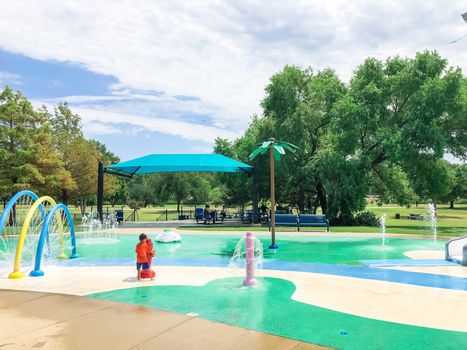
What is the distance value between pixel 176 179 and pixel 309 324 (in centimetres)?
5300

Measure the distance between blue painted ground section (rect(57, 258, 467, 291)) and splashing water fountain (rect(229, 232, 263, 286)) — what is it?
0.91ft

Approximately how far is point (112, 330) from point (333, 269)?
23.1 feet

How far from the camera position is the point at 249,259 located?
916 centimetres

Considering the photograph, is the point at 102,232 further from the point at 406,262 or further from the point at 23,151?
the point at 406,262

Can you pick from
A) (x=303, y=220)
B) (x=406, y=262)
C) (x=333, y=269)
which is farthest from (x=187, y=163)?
(x=406, y=262)

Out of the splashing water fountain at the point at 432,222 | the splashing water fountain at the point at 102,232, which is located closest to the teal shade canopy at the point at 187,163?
the splashing water fountain at the point at 102,232

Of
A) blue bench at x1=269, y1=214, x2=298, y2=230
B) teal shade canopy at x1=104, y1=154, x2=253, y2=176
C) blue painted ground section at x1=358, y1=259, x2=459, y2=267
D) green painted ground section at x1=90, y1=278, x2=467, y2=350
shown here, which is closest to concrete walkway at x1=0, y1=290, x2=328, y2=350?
green painted ground section at x1=90, y1=278, x2=467, y2=350

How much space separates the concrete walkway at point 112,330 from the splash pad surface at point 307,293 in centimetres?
43

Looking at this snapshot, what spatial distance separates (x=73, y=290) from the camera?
866 centimetres

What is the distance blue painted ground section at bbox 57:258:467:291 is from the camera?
374 inches

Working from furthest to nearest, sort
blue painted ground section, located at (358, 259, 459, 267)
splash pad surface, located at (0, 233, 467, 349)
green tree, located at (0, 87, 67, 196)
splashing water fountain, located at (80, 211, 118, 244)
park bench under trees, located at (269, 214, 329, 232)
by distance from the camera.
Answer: green tree, located at (0, 87, 67, 196) < park bench under trees, located at (269, 214, 329, 232) < splashing water fountain, located at (80, 211, 118, 244) < blue painted ground section, located at (358, 259, 459, 267) < splash pad surface, located at (0, 233, 467, 349)

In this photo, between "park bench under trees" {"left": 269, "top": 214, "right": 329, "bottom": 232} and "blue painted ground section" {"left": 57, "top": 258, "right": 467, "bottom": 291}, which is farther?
"park bench under trees" {"left": 269, "top": 214, "right": 329, "bottom": 232}

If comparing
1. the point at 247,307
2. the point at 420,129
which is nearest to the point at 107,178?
the point at 420,129

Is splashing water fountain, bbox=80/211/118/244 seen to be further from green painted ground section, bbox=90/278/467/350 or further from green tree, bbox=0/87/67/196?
green painted ground section, bbox=90/278/467/350
